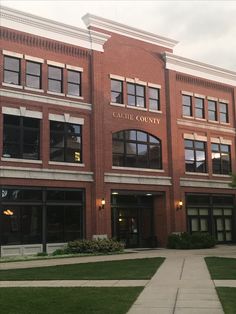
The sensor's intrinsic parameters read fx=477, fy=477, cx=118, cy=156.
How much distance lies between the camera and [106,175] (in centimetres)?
3070

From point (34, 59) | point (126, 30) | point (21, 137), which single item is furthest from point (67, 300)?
point (126, 30)

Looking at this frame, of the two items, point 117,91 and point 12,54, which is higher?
point 12,54

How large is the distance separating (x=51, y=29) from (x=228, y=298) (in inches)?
883

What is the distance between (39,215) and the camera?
2773 centimetres

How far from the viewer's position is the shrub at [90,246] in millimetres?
27344

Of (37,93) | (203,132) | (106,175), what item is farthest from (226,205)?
(37,93)

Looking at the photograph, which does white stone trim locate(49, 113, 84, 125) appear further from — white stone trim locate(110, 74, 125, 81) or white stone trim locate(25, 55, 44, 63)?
white stone trim locate(110, 74, 125, 81)

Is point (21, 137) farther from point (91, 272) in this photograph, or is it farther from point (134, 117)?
point (91, 272)

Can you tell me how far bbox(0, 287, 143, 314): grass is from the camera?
33.2 ft

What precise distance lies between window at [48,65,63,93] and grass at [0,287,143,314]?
59.6 feet

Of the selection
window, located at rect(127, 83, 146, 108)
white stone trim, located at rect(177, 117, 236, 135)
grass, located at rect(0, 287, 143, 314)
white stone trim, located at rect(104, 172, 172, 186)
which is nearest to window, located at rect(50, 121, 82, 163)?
white stone trim, located at rect(104, 172, 172, 186)

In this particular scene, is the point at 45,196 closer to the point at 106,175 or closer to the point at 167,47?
the point at 106,175

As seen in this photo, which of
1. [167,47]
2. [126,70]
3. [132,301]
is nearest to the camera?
[132,301]

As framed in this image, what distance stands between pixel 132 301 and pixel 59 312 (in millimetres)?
2046
